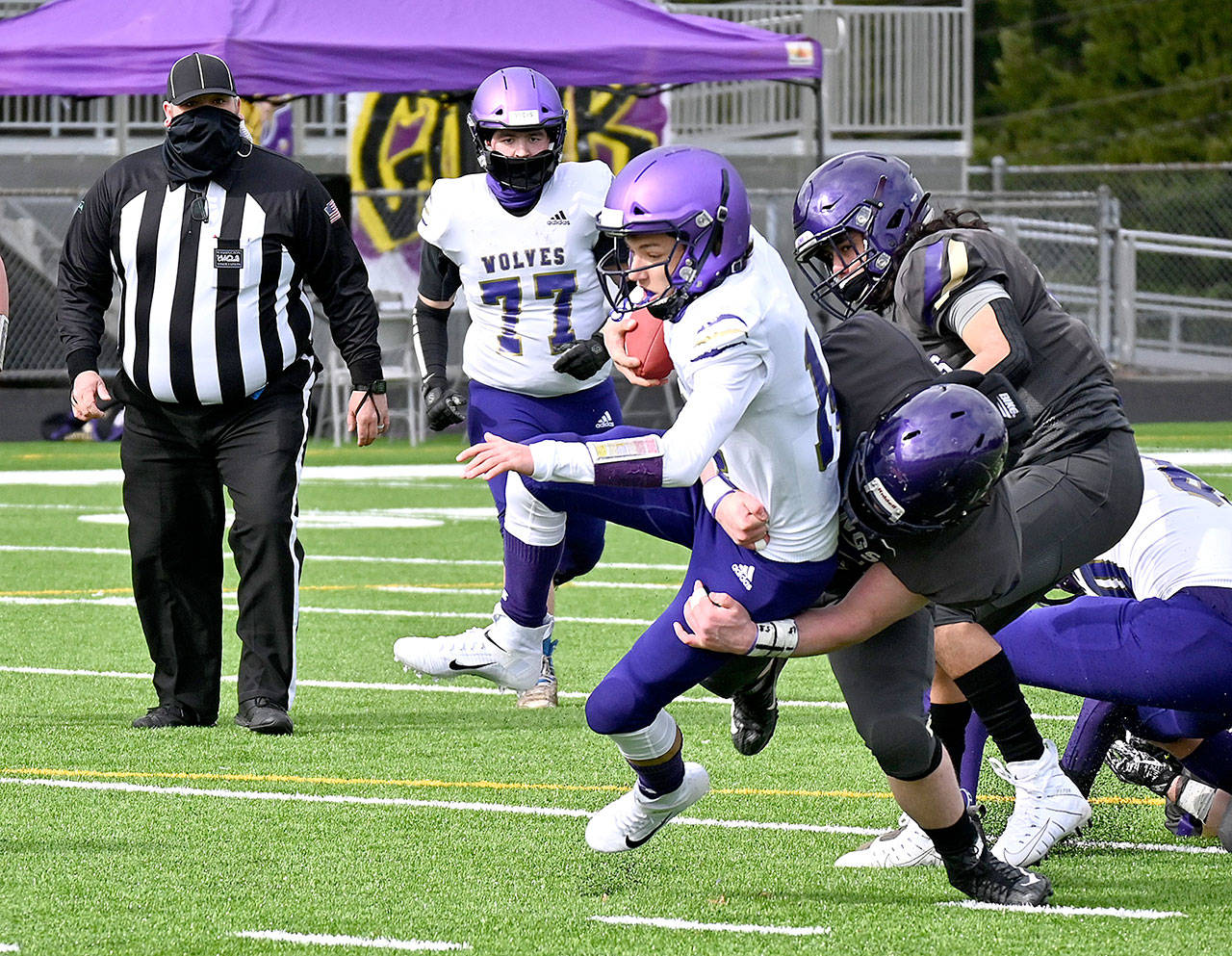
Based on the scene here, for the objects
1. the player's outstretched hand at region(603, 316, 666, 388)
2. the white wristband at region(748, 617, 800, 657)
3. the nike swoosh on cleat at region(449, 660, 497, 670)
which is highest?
the player's outstretched hand at region(603, 316, 666, 388)

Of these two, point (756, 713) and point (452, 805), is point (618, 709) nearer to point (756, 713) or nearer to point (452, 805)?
point (756, 713)

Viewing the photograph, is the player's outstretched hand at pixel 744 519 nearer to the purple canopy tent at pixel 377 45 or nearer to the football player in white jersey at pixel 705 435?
the football player in white jersey at pixel 705 435

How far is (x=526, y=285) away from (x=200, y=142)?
1261 mm

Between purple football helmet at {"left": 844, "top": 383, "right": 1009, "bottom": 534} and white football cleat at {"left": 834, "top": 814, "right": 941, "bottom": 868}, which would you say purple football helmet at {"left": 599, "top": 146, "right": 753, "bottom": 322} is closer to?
purple football helmet at {"left": 844, "top": 383, "right": 1009, "bottom": 534}

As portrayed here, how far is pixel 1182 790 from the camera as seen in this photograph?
483cm

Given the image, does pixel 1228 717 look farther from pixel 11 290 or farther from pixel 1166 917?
→ pixel 11 290

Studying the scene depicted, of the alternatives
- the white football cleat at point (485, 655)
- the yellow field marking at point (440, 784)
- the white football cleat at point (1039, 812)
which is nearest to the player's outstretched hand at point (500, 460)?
the white football cleat at point (1039, 812)

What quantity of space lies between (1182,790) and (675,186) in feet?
6.52

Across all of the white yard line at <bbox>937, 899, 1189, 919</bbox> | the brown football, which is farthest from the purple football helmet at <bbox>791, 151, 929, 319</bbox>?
the white yard line at <bbox>937, 899, 1189, 919</bbox>

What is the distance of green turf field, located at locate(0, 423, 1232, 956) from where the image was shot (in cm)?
399

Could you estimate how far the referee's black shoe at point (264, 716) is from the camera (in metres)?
6.12

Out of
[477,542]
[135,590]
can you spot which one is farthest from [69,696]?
[477,542]

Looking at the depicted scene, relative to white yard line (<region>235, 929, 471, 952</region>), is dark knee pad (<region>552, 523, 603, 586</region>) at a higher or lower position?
higher

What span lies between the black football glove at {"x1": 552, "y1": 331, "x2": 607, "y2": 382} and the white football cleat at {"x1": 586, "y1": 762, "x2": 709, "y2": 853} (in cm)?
224
